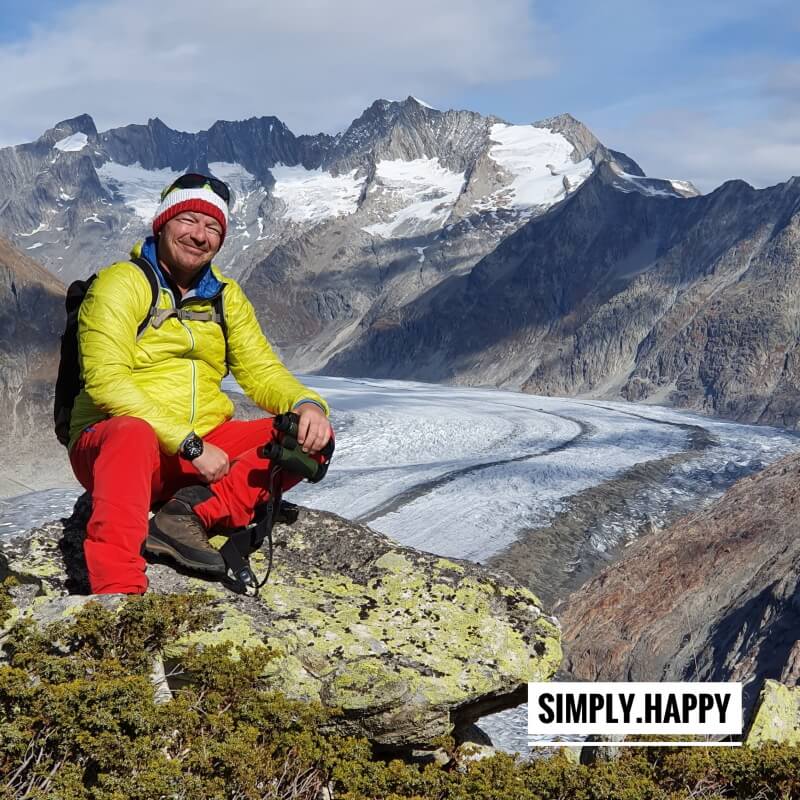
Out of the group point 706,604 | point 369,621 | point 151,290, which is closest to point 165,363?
point 151,290

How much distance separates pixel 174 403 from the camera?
5590 millimetres

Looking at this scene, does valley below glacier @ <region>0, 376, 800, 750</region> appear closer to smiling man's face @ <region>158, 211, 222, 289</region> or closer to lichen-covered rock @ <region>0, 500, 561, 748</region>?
lichen-covered rock @ <region>0, 500, 561, 748</region>

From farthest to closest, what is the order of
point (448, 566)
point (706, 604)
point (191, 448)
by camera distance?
point (706, 604), point (448, 566), point (191, 448)

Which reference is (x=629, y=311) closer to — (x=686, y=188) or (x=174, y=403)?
(x=686, y=188)

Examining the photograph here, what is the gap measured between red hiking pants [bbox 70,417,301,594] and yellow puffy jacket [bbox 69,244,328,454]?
144mm

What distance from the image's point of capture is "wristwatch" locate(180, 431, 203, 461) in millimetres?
5164

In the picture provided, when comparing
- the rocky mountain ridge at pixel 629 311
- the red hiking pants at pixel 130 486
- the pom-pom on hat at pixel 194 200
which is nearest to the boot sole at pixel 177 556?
the red hiking pants at pixel 130 486

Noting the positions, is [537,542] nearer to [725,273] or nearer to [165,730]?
[165,730]

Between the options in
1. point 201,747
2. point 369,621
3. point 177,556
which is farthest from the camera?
point 369,621

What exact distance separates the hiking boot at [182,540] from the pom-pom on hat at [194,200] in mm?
1703

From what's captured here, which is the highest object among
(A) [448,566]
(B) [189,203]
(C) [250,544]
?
(B) [189,203]

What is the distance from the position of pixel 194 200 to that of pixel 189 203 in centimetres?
4

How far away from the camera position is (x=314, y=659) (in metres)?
5.15

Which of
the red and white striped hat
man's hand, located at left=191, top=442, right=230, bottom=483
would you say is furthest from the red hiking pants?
the red and white striped hat
